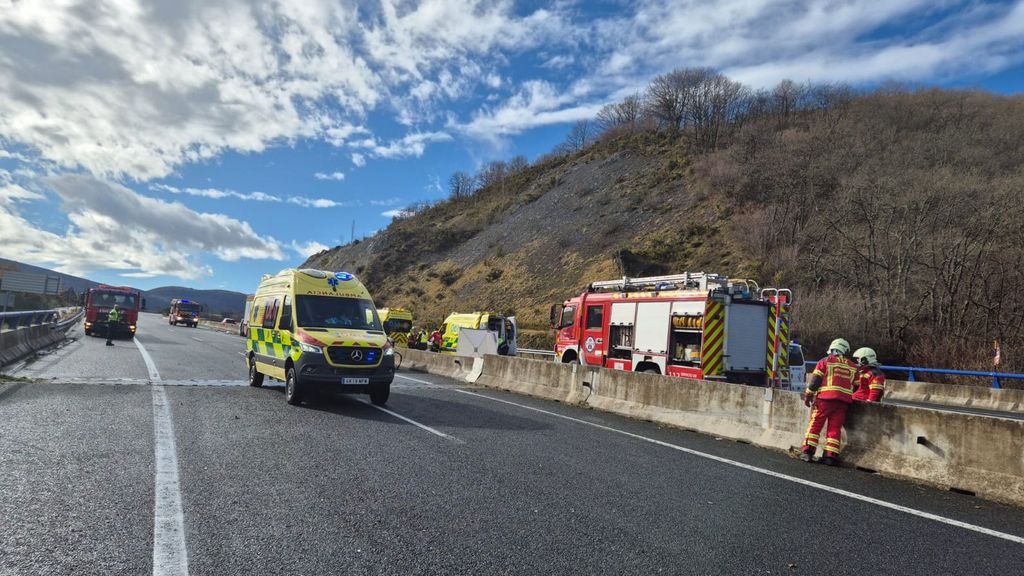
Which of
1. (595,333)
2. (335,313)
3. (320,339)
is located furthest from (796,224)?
Result: (320,339)

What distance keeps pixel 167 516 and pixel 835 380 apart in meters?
7.29

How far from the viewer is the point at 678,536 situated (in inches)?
177

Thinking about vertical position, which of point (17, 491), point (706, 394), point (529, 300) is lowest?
point (17, 491)

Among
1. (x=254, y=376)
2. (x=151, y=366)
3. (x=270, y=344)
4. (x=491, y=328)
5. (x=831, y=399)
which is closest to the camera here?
(x=831, y=399)

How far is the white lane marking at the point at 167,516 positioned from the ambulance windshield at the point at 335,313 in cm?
381

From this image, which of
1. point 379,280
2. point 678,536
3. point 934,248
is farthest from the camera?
point 379,280

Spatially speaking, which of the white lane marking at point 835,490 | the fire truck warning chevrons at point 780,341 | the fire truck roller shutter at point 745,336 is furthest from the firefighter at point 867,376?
the fire truck warning chevrons at point 780,341

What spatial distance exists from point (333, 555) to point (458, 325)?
24.0m

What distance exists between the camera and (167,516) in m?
4.44

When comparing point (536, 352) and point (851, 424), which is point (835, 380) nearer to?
point (851, 424)

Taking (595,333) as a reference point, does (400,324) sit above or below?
below

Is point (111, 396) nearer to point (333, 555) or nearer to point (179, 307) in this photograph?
point (333, 555)

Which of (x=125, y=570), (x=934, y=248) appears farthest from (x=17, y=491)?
(x=934, y=248)

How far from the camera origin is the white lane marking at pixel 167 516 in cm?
362
